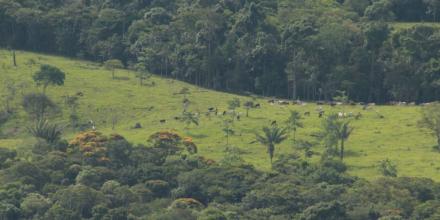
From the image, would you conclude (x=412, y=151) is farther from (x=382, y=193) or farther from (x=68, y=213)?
(x=68, y=213)

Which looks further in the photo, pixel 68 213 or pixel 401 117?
pixel 401 117

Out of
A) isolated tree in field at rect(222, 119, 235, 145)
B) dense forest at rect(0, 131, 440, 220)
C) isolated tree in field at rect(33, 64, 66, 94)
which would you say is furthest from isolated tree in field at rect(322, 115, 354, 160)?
isolated tree in field at rect(33, 64, 66, 94)

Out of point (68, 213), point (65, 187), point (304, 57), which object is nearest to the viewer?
point (68, 213)

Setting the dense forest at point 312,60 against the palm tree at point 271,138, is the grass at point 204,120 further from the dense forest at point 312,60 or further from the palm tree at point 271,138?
the dense forest at point 312,60

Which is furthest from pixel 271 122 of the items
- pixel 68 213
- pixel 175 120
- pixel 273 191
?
pixel 68 213

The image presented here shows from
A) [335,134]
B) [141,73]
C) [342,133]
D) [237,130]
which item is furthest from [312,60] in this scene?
[342,133]

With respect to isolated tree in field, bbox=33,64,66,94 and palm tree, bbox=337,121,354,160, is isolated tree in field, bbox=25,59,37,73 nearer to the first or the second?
isolated tree in field, bbox=33,64,66,94
